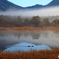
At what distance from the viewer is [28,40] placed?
3.69 m

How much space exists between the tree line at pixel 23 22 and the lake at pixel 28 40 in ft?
0.65

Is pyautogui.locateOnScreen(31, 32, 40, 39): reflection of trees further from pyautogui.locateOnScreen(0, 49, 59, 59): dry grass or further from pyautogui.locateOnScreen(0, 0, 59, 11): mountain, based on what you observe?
pyautogui.locateOnScreen(0, 0, 59, 11): mountain

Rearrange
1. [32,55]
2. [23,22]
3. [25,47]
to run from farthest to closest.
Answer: [23,22]
[25,47]
[32,55]

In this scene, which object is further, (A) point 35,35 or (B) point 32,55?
(A) point 35,35

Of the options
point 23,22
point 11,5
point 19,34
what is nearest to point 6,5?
point 11,5

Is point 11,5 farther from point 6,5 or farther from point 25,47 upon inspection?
point 25,47

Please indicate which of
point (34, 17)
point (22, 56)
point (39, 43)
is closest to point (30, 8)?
point (34, 17)

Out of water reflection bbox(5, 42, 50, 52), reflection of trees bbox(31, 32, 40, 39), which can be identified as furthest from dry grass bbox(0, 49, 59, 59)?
reflection of trees bbox(31, 32, 40, 39)

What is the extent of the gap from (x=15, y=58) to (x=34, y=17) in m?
1.21

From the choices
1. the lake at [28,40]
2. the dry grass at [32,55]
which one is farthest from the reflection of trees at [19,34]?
the dry grass at [32,55]

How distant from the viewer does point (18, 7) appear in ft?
13.1

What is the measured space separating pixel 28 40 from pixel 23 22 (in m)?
0.50

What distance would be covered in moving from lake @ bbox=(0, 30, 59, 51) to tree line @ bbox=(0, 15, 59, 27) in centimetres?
20

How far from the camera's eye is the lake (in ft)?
12.0
